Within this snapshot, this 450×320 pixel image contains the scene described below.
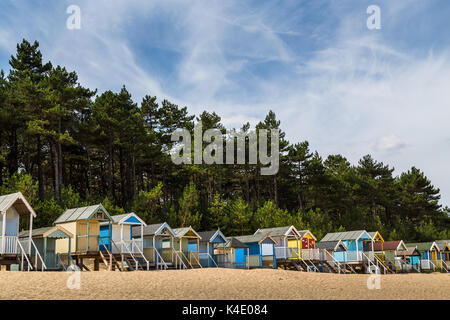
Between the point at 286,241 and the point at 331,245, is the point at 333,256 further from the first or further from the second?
the point at 286,241

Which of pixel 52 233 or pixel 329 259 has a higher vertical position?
pixel 52 233

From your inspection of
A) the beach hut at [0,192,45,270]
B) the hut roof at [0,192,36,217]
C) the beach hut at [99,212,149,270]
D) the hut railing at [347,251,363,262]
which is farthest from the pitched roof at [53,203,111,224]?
the hut railing at [347,251,363,262]

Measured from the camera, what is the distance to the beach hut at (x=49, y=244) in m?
26.9

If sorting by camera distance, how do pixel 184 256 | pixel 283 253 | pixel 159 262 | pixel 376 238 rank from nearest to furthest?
pixel 159 262 < pixel 184 256 < pixel 283 253 < pixel 376 238

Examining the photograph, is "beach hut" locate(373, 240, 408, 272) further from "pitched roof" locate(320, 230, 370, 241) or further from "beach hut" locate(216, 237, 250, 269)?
"beach hut" locate(216, 237, 250, 269)

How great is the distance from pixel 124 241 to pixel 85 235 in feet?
8.15

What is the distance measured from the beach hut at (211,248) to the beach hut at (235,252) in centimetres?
33

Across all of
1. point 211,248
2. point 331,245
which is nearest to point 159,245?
point 211,248

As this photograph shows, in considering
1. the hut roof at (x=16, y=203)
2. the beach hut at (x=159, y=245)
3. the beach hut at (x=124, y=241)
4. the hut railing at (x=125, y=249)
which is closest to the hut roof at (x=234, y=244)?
the beach hut at (x=159, y=245)

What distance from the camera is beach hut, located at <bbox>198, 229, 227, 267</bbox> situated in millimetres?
35062

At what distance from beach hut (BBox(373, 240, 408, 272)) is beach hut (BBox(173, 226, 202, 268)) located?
19.9 meters

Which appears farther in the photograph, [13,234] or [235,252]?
[235,252]

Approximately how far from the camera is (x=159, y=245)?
3278 cm

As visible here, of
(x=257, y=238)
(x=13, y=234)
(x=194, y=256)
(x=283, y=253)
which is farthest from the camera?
(x=283, y=253)
